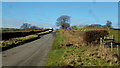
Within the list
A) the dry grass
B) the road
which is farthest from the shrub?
the road

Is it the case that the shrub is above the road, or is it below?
above

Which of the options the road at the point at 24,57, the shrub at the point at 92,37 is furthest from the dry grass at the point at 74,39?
the road at the point at 24,57

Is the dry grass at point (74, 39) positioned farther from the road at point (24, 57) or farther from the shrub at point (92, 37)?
the road at point (24, 57)

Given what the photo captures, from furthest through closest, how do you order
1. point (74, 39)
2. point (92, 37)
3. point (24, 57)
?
point (74, 39) → point (92, 37) → point (24, 57)

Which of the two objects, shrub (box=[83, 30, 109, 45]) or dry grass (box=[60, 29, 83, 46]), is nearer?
shrub (box=[83, 30, 109, 45])

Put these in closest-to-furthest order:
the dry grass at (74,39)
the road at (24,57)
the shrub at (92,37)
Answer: the road at (24,57) < the shrub at (92,37) < the dry grass at (74,39)

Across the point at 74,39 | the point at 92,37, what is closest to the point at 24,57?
the point at 92,37

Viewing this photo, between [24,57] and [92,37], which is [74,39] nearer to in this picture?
[92,37]

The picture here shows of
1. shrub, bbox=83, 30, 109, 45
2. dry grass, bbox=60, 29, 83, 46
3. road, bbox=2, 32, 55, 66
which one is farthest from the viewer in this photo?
dry grass, bbox=60, 29, 83, 46

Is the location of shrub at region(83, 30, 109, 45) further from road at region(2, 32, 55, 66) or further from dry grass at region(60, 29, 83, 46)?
road at region(2, 32, 55, 66)

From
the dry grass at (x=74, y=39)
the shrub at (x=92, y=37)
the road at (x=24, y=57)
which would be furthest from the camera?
the dry grass at (x=74, y=39)

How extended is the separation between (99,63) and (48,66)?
3101 millimetres

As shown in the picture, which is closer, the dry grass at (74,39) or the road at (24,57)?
the road at (24,57)

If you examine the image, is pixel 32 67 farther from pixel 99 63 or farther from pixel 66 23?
pixel 66 23
